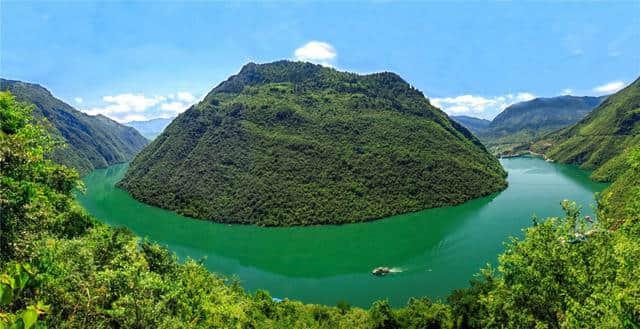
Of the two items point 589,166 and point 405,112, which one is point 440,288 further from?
point 589,166

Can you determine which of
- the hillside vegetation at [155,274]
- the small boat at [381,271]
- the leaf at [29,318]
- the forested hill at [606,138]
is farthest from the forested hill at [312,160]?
the leaf at [29,318]

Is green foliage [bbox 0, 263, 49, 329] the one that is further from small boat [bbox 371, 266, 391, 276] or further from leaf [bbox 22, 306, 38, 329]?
small boat [bbox 371, 266, 391, 276]

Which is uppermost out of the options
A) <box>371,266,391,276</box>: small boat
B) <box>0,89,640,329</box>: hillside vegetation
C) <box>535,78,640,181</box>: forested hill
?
<box>535,78,640,181</box>: forested hill

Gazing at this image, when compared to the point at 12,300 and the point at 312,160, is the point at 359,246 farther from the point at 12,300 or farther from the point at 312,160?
the point at 12,300

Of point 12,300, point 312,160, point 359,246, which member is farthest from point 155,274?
point 312,160

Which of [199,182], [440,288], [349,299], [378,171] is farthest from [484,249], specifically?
[199,182]

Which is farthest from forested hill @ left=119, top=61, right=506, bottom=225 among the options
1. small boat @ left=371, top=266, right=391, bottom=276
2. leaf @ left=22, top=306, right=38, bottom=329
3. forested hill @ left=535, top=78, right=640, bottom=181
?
leaf @ left=22, top=306, right=38, bottom=329

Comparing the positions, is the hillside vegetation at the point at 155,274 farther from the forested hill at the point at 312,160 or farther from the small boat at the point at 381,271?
the forested hill at the point at 312,160
